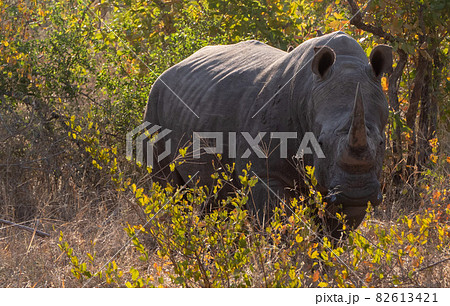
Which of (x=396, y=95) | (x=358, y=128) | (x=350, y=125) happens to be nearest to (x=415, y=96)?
(x=396, y=95)

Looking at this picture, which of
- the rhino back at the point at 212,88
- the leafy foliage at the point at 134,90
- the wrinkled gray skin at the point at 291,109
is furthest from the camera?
the leafy foliage at the point at 134,90

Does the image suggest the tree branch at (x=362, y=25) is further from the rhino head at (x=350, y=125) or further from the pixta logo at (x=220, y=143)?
the rhino head at (x=350, y=125)

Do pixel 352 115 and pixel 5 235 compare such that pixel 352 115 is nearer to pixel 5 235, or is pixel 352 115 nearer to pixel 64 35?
pixel 5 235

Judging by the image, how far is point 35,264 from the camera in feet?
16.1

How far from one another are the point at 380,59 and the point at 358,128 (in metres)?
0.80

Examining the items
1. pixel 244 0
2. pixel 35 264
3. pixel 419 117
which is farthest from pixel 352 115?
pixel 244 0

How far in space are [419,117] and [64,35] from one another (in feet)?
11.8

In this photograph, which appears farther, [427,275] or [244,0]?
[244,0]

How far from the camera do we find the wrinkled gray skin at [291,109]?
414 centimetres

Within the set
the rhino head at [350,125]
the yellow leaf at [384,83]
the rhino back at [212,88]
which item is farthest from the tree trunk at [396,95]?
the rhino head at [350,125]

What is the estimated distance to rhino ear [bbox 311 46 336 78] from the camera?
4559 mm

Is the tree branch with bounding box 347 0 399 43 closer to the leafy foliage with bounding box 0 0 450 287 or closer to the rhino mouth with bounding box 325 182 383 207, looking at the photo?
the leafy foliage with bounding box 0 0 450 287

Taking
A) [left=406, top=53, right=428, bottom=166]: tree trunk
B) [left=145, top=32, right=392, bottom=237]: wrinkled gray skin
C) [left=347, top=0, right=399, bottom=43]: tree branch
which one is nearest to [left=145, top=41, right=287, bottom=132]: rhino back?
[left=145, top=32, right=392, bottom=237]: wrinkled gray skin

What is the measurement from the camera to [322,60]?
4.63 m
